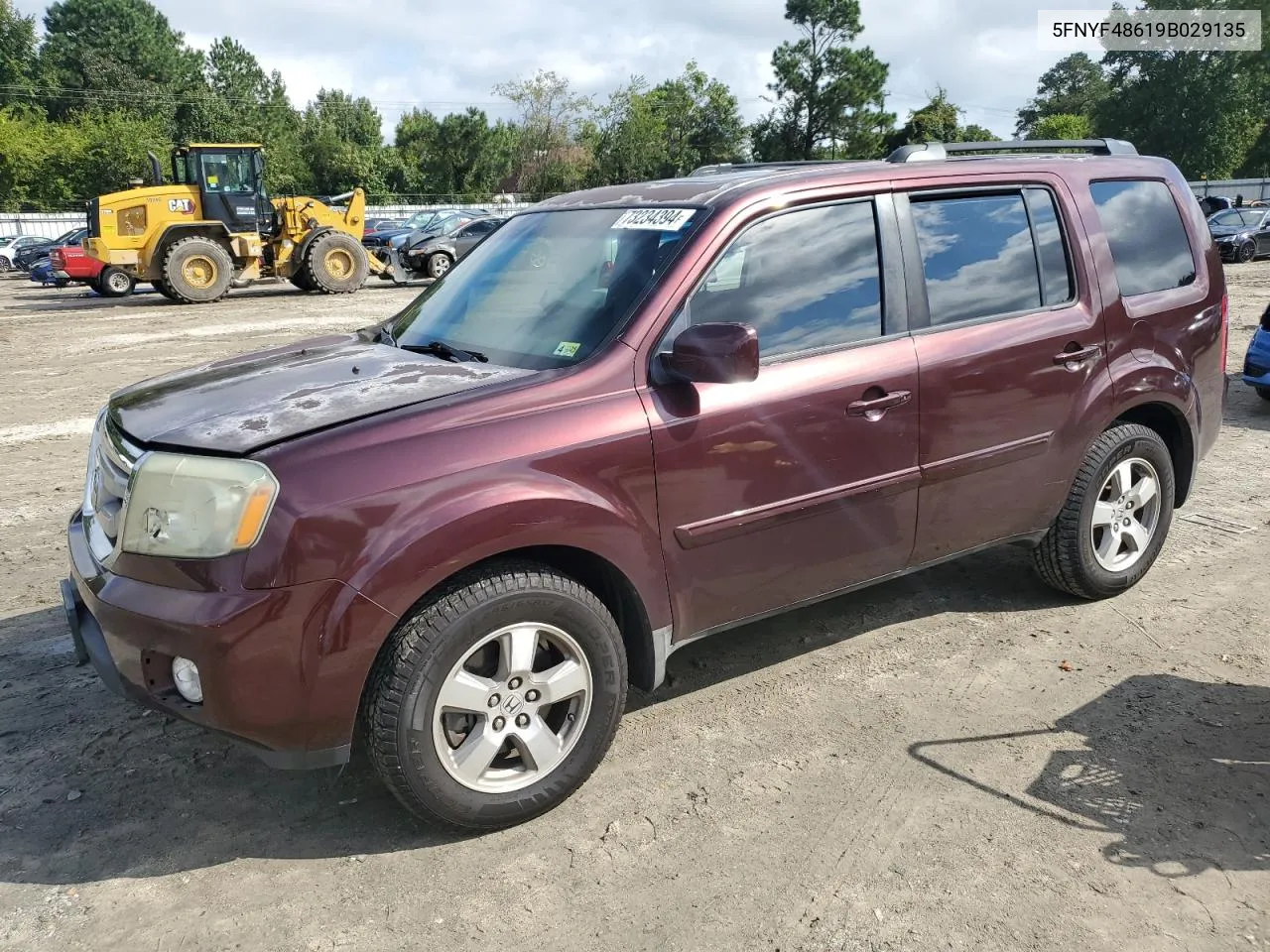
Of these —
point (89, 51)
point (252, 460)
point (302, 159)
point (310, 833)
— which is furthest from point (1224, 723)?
point (89, 51)

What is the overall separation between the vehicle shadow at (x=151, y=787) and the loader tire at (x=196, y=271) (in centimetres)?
1665

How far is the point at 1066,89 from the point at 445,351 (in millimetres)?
118942

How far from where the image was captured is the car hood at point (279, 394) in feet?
9.10

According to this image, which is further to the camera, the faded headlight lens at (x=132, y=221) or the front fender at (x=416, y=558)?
the faded headlight lens at (x=132, y=221)

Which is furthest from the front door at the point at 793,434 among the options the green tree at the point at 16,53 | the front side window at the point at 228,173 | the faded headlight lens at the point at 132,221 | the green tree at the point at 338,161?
the green tree at the point at 16,53

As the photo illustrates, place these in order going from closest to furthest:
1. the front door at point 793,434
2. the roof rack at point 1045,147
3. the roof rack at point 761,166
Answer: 1. the front door at point 793,434
2. the roof rack at point 761,166
3. the roof rack at point 1045,147

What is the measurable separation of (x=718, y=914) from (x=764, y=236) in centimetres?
213

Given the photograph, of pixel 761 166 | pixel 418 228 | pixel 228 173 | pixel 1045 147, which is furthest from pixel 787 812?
pixel 418 228

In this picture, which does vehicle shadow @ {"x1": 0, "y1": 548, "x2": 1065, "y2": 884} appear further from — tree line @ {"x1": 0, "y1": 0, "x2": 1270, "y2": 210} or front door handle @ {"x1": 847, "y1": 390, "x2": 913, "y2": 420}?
tree line @ {"x1": 0, "y1": 0, "x2": 1270, "y2": 210}

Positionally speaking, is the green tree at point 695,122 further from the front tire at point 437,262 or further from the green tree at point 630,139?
the front tire at point 437,262

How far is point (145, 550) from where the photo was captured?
267 cm

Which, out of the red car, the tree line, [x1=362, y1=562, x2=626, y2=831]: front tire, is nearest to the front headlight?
[x1=362, y1=562, x2=626, y2=831]: front tire

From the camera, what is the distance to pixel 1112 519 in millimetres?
4445

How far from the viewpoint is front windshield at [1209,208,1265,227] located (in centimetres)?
2542
